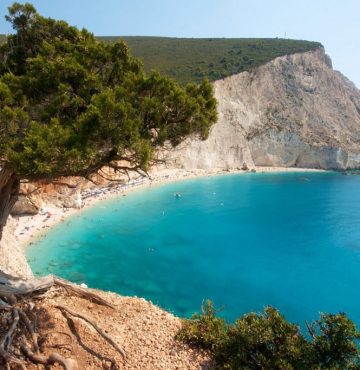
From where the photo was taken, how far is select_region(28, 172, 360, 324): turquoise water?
74.9 ft

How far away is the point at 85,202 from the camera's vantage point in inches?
1845

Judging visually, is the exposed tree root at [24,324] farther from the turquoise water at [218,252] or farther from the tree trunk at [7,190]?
the turquoise water at [218,252]

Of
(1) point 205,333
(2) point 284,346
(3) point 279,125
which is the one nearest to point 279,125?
(3) point 279,125

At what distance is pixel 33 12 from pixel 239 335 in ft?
33.6

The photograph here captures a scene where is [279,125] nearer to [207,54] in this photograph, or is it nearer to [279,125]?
[279,125]

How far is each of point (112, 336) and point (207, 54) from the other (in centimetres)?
11086

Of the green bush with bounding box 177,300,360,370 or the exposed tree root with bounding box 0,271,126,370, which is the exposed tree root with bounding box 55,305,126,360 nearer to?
the exposed tree root with bounding box 0,271,126,370

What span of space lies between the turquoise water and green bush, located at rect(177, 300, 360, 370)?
12.4 m

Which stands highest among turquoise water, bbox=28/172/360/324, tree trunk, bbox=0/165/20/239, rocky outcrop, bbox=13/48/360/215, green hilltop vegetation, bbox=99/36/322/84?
green hilltop vegetation, bbox=99/36/322/84

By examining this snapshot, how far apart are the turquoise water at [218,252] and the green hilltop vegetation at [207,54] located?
47251mm

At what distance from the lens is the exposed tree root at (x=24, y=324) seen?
23.6 feet

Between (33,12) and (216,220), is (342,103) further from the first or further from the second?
(33,12)

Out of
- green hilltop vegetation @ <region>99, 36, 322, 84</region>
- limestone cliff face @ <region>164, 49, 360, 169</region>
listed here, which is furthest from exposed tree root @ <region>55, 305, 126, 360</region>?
green hilltop vegetation @ <region>99, 36, 322, 84</region>

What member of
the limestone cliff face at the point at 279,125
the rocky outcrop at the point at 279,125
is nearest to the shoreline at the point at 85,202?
the rocky outcrop at the point at 279,125
